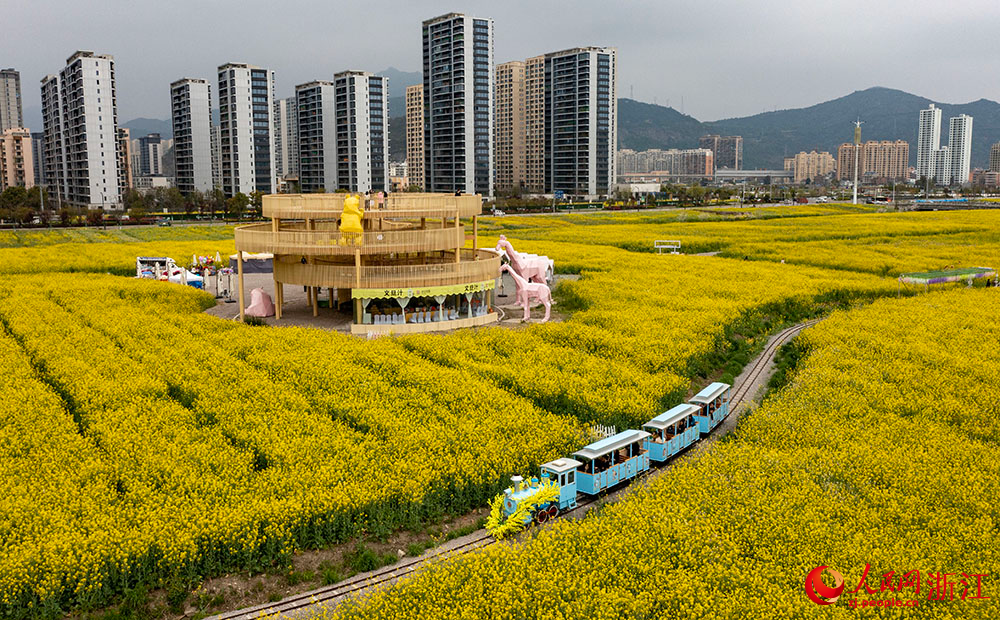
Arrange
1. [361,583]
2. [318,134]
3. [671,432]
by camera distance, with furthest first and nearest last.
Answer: [318,134]
[671,432]
[361,583]

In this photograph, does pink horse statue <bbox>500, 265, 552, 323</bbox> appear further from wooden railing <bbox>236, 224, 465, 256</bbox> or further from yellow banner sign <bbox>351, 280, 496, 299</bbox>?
wooden railing <bbox>236, 224, 465, 256</bbox>

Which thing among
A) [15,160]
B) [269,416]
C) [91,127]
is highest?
[91,127]

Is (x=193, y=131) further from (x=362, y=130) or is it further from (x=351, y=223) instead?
(x=351, y=223)

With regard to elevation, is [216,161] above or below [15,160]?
below

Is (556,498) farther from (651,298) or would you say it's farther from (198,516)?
(651,298)

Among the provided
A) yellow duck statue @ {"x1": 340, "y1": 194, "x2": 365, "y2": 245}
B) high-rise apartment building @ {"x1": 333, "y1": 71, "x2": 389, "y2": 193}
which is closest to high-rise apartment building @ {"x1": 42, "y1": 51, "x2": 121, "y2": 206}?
high-rise apartment building @ {"x1": 333, "y1": 71, "x2": 389, "y2": 193}

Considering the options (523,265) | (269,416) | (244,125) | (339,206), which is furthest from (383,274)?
(244,125)

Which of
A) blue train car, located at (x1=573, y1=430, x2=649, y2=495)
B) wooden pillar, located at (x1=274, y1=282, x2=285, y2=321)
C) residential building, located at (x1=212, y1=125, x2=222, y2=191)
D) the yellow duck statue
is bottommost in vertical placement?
blue train car, located at (x1=573, y1=430, x2=649, y2=495)
